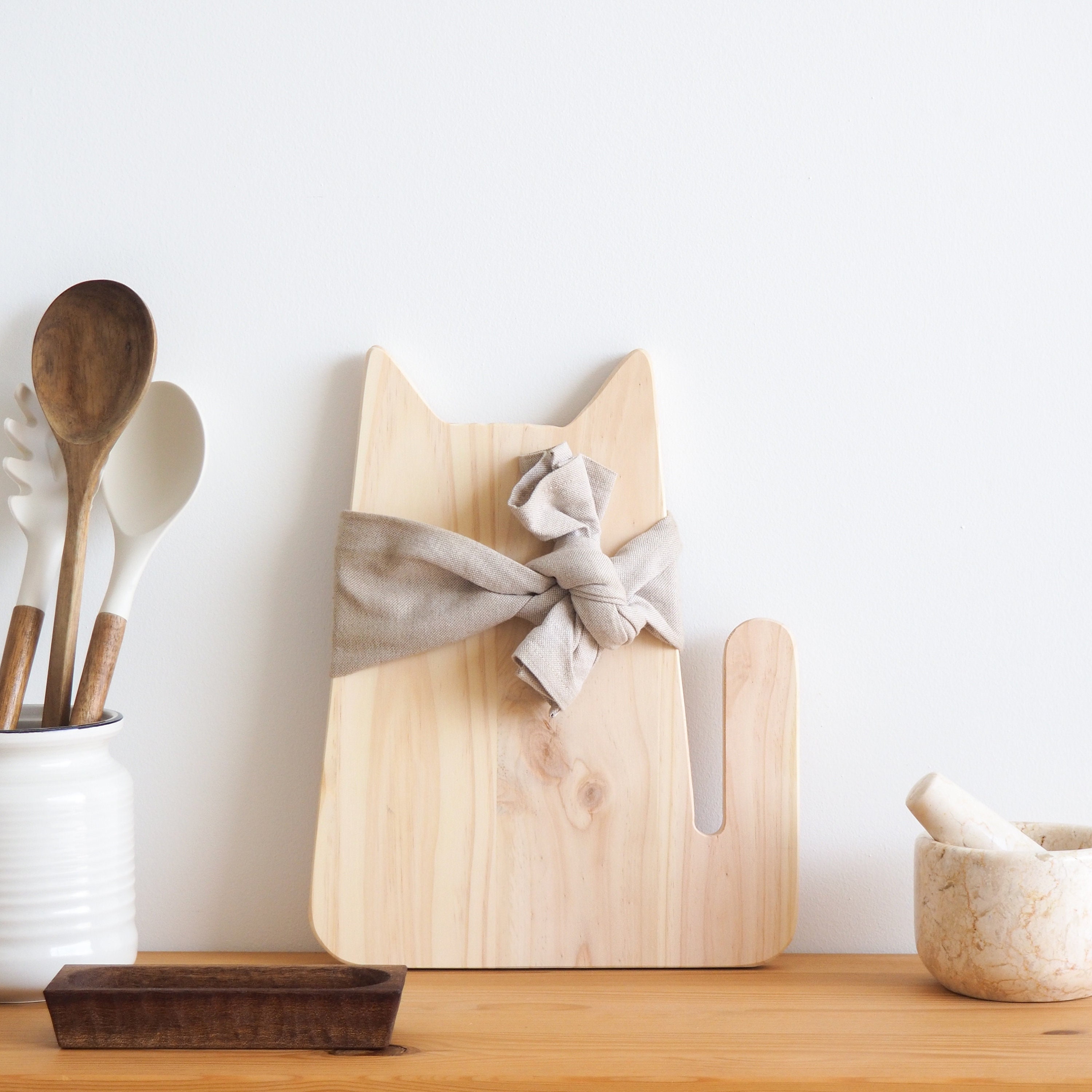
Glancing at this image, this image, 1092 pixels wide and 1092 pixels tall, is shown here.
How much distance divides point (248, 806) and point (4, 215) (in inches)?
19.8

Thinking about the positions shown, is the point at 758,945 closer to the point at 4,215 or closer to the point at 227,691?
the point at 227,691

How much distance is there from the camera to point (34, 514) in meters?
0.76

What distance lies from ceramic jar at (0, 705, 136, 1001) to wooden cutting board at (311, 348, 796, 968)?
0.14 meters

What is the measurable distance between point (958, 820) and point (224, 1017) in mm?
486

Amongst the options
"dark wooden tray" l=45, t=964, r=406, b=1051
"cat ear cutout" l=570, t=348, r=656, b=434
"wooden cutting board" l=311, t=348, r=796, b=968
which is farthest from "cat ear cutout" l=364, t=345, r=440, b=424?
"dark wooden tray" l=45, t=964, r=406, b=1051

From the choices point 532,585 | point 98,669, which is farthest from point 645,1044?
point 98,669

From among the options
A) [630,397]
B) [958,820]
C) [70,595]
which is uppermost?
[630,397]

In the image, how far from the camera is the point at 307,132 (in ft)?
2.58

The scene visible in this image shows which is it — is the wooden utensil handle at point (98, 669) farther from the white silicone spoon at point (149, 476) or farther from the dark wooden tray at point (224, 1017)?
the dark wooden tray at point (224, 1017)

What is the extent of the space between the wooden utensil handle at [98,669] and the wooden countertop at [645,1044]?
0.19 metres

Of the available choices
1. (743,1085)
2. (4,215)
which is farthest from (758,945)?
(4,215)

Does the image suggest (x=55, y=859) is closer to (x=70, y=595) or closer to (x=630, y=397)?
(x=70, y=595)

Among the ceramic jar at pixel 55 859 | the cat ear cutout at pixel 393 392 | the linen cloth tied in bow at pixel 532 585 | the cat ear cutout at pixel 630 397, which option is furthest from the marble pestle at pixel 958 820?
the ceramic jar at pixel 55 859

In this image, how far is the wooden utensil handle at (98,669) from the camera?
70 cm
